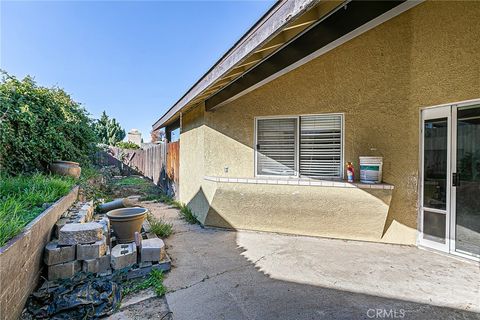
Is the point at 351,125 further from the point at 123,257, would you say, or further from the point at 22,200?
the point at 22,200

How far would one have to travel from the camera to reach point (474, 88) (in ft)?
12.2

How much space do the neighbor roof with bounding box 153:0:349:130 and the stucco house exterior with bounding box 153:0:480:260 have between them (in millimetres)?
26

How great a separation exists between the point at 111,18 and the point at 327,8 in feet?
28.0

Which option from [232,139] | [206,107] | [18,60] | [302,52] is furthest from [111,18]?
[302,52]

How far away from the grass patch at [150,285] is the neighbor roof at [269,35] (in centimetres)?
355

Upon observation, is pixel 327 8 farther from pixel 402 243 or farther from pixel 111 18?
pixel 111 18

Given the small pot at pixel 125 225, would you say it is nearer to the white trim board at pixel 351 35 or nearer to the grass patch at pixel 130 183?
the white trim board at pixel 351 35

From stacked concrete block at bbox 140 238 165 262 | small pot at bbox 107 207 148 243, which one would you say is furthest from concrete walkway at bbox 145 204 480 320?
small pot at bbox 107 207 148 243

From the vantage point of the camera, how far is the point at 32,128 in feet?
17.8

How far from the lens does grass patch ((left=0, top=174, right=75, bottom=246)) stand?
2405 mm

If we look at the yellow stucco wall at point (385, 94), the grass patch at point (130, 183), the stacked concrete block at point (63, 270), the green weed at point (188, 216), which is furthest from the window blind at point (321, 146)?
the grass patch at point (130, 183)

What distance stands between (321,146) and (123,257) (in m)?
4.50

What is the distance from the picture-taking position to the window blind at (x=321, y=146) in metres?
5.12

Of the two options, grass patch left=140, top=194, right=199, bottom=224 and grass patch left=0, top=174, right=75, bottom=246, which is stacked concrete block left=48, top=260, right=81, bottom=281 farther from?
grass patch left=140, top=194, right=199, bottom=224
